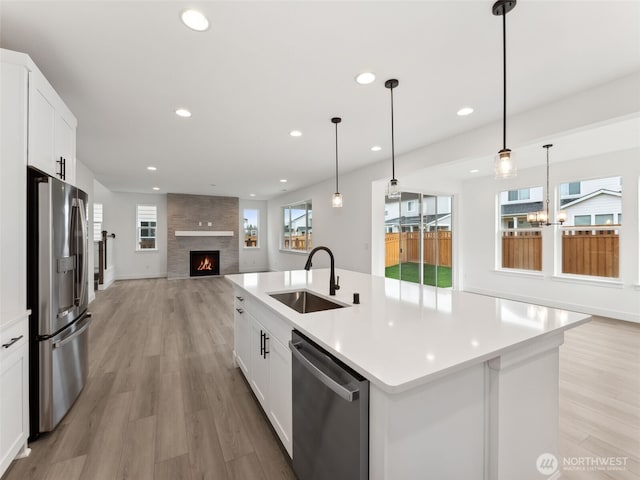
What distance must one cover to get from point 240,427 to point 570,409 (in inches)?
96.7

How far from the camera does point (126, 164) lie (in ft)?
17.8

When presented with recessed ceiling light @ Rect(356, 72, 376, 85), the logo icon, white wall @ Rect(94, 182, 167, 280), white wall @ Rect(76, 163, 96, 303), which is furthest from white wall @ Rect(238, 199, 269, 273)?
the logo icon

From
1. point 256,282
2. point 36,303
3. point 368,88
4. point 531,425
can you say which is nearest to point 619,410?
point 531,425

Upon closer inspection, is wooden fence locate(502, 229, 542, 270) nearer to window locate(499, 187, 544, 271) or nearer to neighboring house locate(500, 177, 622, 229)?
window locate(499, 187, 544, 271)

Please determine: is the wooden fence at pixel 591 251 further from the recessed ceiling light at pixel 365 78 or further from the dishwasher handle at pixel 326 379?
the dishwasher handle at pixel 326 379

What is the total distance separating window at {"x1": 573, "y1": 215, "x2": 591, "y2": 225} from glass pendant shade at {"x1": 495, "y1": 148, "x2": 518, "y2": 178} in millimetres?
4698

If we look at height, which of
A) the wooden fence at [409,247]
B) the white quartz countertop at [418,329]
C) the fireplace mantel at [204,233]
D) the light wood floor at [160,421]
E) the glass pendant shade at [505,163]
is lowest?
the light wood floor at [160,421]

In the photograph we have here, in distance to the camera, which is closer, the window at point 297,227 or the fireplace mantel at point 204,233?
the window at point 297,227

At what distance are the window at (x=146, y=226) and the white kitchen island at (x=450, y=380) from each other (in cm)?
887

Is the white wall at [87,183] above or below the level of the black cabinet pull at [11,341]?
above

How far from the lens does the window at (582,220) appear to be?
5.05m

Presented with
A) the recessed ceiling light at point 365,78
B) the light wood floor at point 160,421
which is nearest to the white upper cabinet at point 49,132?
the light wood floor at point 160,421

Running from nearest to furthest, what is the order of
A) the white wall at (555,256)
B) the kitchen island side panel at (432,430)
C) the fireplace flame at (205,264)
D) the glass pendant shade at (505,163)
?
the kitchen island side panel at (432,430)
the glass pendant shade at (505,163)
the white wall at (555,256)
the fireplace flame at (205,264)

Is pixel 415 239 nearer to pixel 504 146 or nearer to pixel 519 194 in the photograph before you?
pixel 519 194
